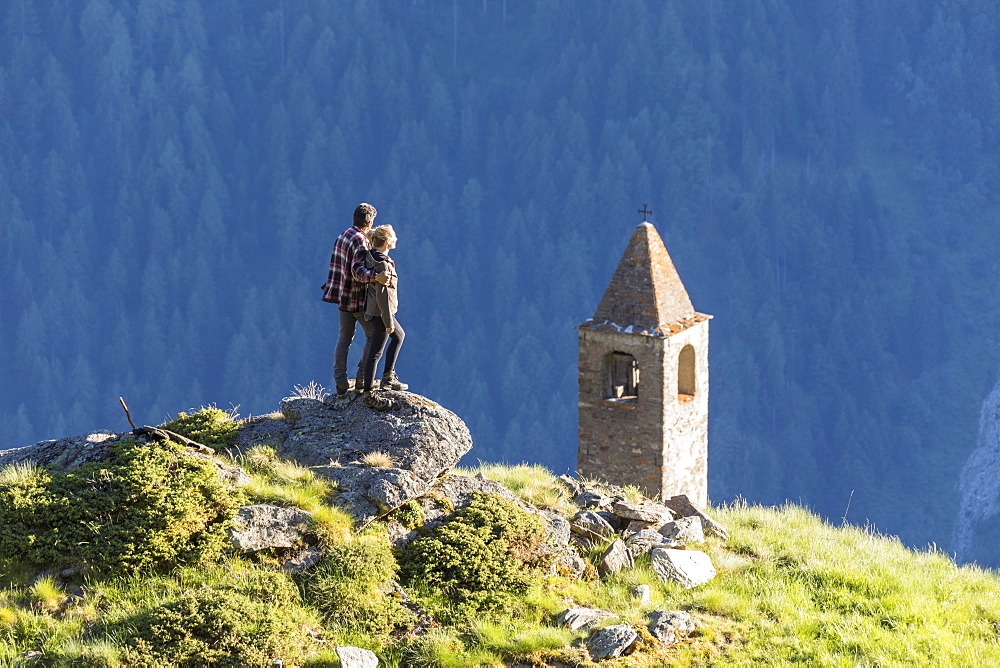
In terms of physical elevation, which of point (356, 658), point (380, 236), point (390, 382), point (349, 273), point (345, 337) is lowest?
point (356, 658)

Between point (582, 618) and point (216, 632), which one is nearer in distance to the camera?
point (216, 632)

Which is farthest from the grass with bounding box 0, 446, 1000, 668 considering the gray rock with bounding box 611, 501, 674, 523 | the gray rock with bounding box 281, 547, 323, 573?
the gray rock with bounding box 611, 501, 674, 523

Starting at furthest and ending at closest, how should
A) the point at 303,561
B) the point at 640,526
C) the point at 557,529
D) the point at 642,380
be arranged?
the point at 642,380 < the point at 640,526 < the point at 557,529 < the point at 303,561

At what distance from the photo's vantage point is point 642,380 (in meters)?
20.8

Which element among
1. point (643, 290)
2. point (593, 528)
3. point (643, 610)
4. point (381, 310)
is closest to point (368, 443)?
point (381, 310)

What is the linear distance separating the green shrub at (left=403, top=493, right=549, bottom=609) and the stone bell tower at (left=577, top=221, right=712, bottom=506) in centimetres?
1172

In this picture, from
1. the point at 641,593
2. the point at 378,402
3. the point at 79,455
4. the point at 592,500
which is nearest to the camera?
the point at 641,593

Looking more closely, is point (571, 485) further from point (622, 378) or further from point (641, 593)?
point (622, 378)

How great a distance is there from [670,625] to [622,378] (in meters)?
14.4

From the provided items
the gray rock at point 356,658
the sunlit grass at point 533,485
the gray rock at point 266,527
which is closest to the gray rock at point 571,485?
the sunlit grass at point 533,485

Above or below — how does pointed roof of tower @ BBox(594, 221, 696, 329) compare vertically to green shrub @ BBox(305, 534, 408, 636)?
above

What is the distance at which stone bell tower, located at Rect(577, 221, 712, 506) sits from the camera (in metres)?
20.6

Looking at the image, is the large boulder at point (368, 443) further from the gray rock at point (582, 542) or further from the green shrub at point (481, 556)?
the gray rock at point (582, 542)

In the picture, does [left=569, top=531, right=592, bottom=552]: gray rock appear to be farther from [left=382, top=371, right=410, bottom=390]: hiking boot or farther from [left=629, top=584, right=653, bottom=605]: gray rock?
[left=382, top=371, right=410, bottom=390]: hiking boot
